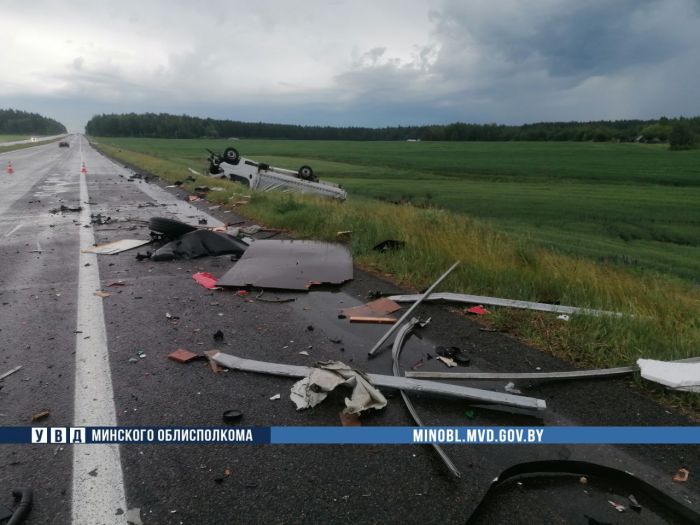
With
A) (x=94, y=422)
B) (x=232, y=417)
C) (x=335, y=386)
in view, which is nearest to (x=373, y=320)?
(x=335, y=386)

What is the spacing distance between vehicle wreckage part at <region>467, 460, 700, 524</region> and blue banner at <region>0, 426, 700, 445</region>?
0.21 meters

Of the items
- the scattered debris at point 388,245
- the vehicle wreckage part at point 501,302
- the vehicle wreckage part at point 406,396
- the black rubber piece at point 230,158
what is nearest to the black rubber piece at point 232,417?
the vehicle wreckage part at point 406,396

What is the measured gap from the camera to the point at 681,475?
243cm

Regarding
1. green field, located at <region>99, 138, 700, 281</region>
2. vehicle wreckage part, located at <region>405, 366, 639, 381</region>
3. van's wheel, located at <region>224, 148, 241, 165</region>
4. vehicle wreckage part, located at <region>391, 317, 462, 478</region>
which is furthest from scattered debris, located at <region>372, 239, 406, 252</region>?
van's wheel, located at <region>224, 148, 241, 165</region>

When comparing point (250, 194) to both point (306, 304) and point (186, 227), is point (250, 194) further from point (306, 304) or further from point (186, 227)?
point (306, 304)

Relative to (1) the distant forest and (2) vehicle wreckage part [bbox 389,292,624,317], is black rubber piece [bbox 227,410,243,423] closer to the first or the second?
(2) vehicle wreckage part [bbox 389,292,624,317]

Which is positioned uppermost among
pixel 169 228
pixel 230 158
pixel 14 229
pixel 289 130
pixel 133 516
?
pixel 289 130

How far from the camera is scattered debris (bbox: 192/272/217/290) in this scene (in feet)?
19.1

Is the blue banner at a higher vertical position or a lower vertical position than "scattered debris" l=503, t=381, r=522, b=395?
lower

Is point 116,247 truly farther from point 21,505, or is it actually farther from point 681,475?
point 681,475

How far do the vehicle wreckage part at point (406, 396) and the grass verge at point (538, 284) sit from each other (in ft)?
2.84

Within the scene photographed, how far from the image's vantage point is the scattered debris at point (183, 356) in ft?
12.2

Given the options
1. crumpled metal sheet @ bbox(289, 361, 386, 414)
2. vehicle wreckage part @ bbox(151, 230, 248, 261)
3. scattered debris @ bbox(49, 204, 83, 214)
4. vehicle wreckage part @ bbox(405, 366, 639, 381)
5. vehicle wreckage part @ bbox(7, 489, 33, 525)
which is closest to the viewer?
vehicle wreckage part @ bbox(7, 489, 33, 525)

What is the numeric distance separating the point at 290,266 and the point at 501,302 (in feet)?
9.44
